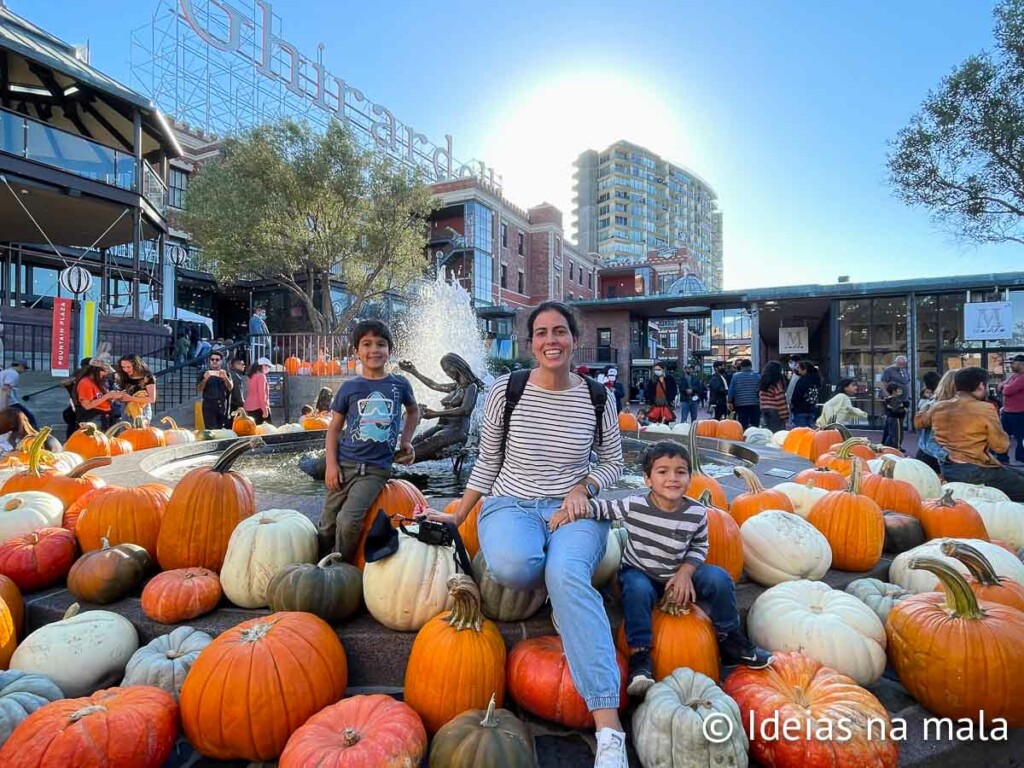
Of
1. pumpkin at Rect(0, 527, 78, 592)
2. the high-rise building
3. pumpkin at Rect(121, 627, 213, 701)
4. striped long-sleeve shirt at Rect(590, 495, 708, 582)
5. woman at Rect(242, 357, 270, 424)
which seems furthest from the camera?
the high-rise building

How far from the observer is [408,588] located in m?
2.30

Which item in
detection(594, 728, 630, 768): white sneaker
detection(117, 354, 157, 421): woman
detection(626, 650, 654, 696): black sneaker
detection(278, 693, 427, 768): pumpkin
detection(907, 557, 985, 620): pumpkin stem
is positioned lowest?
detection(594, 728, 630, 768): white sneaker

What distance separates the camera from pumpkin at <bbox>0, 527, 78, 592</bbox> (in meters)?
2.72

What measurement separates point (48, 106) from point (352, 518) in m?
20.1

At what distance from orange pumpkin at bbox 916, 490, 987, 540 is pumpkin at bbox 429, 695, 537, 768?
311cm

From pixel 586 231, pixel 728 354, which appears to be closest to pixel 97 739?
pixel 728 354

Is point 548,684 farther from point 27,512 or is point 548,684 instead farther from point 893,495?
point 27,512

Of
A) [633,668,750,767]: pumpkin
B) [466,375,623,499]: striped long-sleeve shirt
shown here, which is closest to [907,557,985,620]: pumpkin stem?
[633,668,750,767]: pumpkin

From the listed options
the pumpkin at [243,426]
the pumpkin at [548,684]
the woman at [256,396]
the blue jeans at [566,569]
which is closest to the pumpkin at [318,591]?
the blue jeans at [566,569]

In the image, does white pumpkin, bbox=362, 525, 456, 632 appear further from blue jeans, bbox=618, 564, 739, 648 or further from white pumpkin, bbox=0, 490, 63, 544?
white pumpkin, bbox=0, 490, 63, 544

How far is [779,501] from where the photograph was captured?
334 cm

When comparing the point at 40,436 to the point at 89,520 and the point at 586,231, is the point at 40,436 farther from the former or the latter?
the point at 586,231

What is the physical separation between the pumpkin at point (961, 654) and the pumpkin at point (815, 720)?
0.37m

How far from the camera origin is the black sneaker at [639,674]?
194 cm
